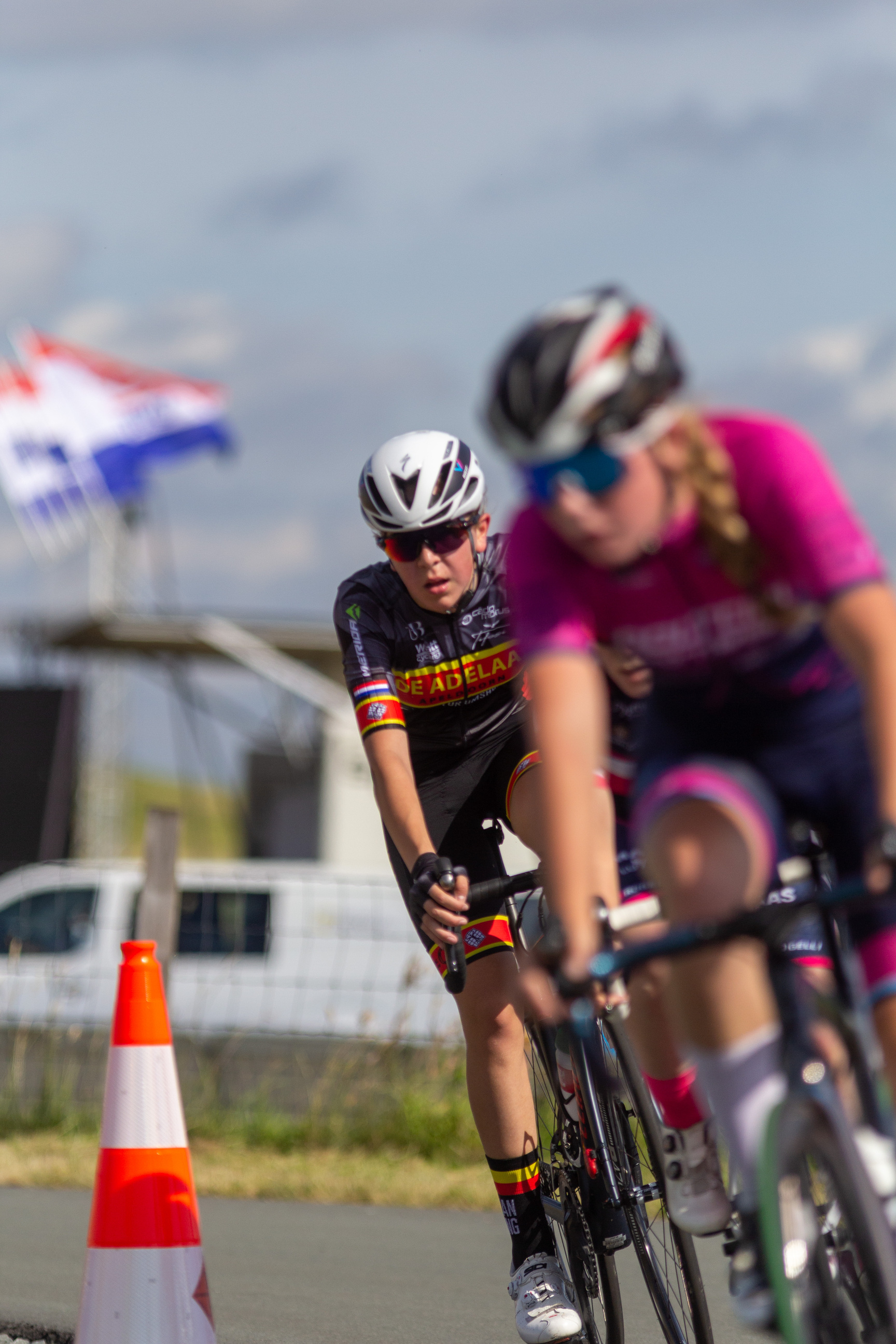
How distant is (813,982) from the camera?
308 centimetres

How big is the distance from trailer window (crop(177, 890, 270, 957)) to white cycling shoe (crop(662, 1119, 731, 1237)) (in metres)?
11.0

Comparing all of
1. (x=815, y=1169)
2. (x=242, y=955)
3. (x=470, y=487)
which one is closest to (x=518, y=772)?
(x=470, y=487)

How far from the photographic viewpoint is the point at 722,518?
2.83 metres

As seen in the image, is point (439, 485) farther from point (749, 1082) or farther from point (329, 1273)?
point (329, 1273)

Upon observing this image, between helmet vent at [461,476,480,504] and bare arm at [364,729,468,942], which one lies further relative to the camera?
helmet vent at [461,476,480,504]

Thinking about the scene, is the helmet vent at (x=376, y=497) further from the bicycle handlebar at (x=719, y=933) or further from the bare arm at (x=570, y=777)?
the bicycle handlebar at (x=719, y=933)

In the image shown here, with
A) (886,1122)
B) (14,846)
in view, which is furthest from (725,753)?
(14,846)

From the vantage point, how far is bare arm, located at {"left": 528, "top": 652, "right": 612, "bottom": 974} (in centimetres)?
286

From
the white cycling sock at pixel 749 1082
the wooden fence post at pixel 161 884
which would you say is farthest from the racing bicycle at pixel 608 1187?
the wooden fence post at pixel 161 884

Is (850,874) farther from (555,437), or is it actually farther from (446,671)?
(446,671)

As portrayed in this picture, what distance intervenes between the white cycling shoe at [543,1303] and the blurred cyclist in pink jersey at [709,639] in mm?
1666

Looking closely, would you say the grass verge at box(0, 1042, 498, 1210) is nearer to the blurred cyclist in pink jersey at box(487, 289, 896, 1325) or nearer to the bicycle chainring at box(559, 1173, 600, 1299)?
the bicycle chainring at box(559, 1173, 600, 1299)

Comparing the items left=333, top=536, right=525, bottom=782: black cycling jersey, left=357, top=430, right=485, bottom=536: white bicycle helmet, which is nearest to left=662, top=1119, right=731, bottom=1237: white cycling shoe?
left=333, top=536, right=525, bottom=782: black cycling jersey

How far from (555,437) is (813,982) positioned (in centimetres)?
108
